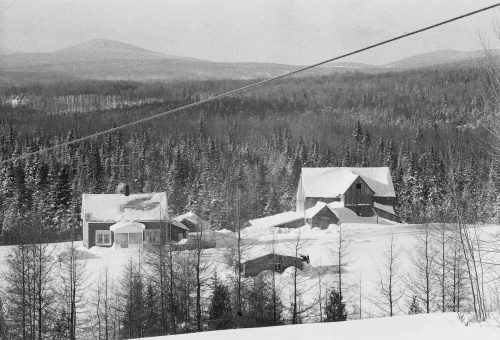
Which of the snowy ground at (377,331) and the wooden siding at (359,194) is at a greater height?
the snowy ground at (377,331)

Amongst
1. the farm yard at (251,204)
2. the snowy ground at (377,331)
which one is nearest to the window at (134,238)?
the farm yard at (251,204)

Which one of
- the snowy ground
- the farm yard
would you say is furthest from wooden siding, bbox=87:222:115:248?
the snowy ground

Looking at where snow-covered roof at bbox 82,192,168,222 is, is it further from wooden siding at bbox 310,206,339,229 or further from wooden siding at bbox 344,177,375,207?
wooden siding at bbox 344,177,375,207

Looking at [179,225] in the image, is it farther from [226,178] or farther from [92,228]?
[226,178]

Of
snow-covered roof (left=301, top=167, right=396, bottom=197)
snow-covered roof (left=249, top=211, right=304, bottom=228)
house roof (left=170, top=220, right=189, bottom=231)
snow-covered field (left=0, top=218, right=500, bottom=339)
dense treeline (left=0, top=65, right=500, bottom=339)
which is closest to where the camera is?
snow-covered field (left=0, top=218, right=500, bottom=339)

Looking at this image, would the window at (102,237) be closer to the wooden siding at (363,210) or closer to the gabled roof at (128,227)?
the gabled roof at (128,227)

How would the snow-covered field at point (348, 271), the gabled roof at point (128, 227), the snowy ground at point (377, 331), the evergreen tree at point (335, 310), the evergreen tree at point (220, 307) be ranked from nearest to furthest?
the snowy ground at point (377, 331) → the snow-covered field at point (348, 271) → the evergreen tree at point (335, 310) → the evergreen tree at point (220, 307) → the gabled roof at point (128, 227)
